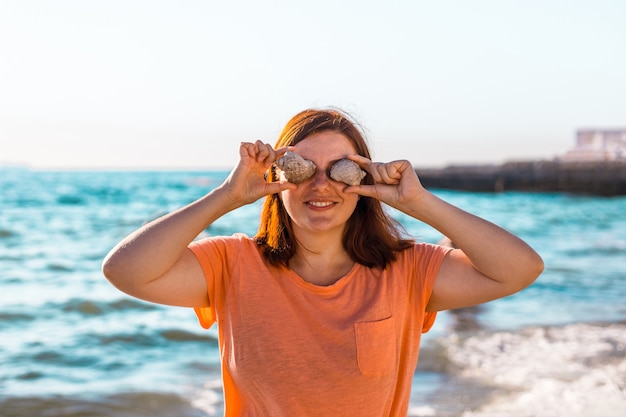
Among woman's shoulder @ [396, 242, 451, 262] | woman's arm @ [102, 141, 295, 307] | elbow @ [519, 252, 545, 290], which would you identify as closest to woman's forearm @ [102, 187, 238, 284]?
woman's arm @ [102, 141, 295, 307]

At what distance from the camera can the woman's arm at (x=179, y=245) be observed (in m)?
2.56

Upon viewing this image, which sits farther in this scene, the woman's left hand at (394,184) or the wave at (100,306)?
the wave at (100,306)

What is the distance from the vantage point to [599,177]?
40250 mm

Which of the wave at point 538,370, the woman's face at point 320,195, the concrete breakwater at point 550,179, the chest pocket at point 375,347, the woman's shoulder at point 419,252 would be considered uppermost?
the woman's face at point 320,195

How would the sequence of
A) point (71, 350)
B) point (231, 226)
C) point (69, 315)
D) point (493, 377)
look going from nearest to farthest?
1. point (493, 377)
2. point (71, 350)
3. point (69, 315)
4. point (231, 226)

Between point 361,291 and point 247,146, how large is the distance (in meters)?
0.71

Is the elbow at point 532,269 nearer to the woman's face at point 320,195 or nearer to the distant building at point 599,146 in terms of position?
the woman's face at point 320,195

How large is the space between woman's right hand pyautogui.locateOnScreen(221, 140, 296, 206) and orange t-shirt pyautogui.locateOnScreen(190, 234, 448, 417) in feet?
0.61

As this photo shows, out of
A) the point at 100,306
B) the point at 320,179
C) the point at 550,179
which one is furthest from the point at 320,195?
the point at 550,179

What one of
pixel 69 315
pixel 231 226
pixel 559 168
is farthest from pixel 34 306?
pixel 559 168

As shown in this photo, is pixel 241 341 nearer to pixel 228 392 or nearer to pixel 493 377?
pixel 228 392

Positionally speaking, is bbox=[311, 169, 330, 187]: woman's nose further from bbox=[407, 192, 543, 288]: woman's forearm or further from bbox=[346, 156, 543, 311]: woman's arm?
bbox=[407, 192, 543, 288]: woman's forearm

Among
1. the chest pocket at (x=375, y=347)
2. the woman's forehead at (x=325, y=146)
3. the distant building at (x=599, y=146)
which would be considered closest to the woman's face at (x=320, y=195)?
the woman's forehead at (x=325, y=146)

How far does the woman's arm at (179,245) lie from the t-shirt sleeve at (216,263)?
0.03 metres
